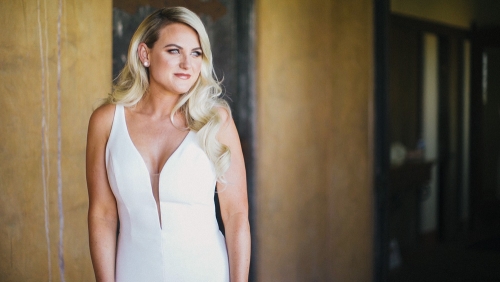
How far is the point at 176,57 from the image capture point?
2.23 meters

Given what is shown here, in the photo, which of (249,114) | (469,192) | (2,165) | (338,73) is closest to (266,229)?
(249,114)

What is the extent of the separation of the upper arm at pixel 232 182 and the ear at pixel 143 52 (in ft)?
1.15

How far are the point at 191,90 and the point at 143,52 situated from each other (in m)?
0.23

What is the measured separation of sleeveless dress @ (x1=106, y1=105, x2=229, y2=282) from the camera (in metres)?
2.13

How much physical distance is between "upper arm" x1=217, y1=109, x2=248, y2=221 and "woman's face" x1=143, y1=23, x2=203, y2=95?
19 centimetres

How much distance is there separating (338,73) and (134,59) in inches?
95.3

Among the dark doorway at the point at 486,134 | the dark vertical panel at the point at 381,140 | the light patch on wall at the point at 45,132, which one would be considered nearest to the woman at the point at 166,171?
the light patch on wall at the point at 45,132

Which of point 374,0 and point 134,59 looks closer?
point 134,59

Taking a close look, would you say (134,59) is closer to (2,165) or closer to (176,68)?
(176,68)

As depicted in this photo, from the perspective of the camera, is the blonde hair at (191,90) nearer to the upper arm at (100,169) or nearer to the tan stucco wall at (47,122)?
the upper arm at (100,169)

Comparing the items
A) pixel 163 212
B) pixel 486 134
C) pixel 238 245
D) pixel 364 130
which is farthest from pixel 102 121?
pixel 486 134

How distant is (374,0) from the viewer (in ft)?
14.4

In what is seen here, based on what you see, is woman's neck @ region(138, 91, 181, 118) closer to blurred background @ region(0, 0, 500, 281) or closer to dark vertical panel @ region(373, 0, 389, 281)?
blurred background @ region(0, 0, 500, 281)

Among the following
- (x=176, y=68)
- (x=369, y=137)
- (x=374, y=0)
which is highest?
(x=374, y=0)
